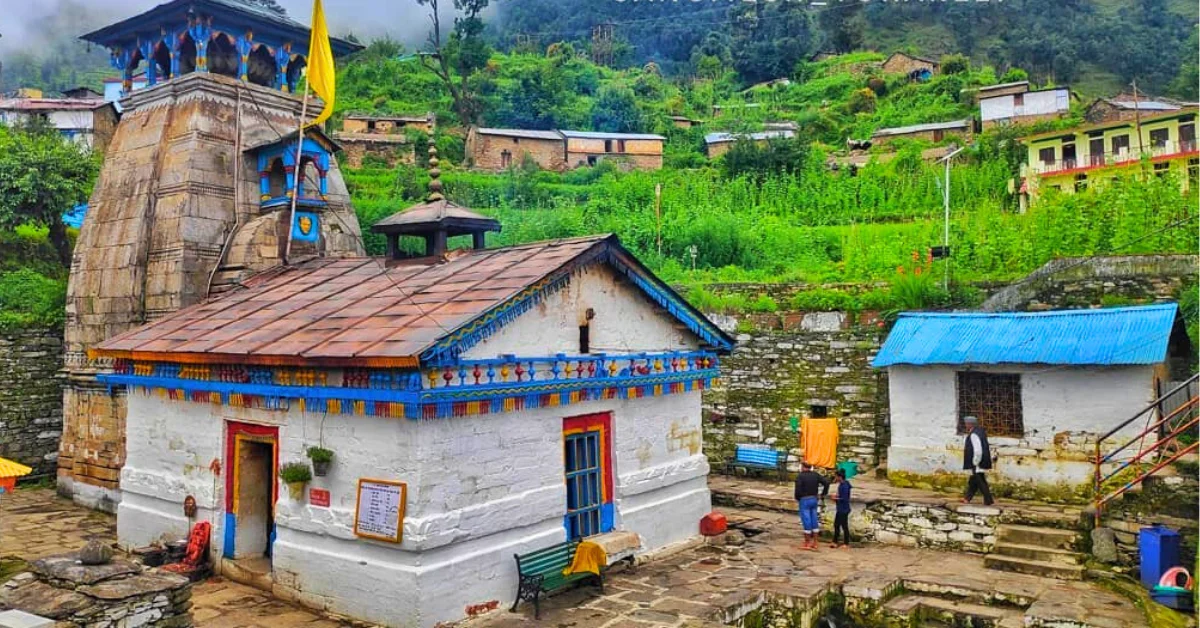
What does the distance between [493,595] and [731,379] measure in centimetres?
950

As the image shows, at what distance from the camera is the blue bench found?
53.8ft

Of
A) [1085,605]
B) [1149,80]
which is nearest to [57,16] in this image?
[1149,80]

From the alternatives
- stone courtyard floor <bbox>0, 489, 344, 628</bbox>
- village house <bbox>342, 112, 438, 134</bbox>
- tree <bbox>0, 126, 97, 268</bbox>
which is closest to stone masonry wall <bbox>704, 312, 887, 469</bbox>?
stone courtyard floor <bbox>0, 489, 344, 628</bbox>

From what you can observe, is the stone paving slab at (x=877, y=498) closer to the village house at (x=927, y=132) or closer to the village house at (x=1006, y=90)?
the village house at (x=927, y=132)

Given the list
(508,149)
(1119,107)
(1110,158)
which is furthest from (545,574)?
(1119,107)

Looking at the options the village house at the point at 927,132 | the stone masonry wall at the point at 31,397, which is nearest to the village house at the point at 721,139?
the village house at the point at 927,132

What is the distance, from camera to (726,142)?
2079 inches

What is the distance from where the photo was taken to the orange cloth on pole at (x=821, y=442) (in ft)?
50.1

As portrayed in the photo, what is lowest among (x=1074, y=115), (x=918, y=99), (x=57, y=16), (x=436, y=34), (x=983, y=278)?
(x=983, y=278)

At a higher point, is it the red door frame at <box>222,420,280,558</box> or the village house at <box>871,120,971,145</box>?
the village house at <box>871,120,971,145</box>

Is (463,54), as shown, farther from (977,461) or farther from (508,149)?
(977,461)

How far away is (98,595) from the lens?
272 inches

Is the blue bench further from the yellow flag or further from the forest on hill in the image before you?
the yellow flag

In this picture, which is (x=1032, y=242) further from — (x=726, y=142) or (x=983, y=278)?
(x=726, y=142)
